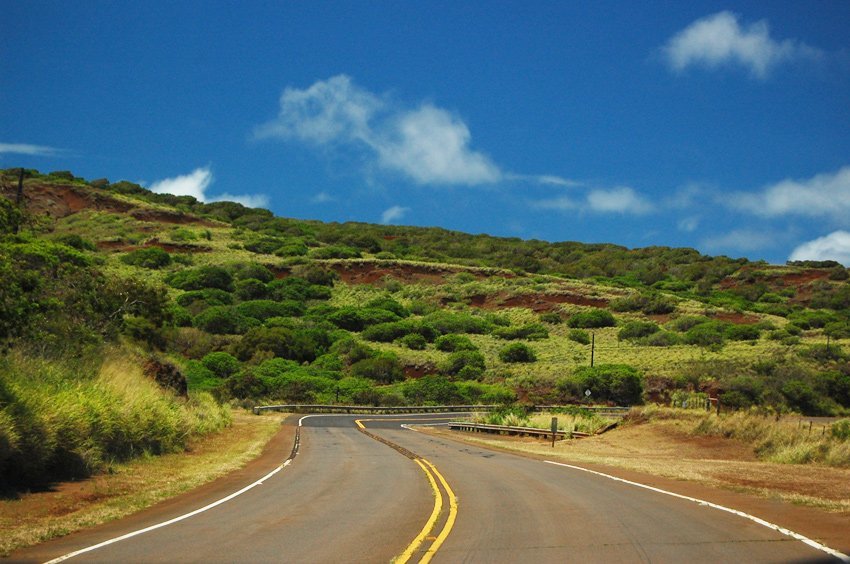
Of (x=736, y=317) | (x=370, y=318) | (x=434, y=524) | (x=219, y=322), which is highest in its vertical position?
(x=736, y=317)

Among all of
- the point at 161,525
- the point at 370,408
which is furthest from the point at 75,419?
the point at 370,408

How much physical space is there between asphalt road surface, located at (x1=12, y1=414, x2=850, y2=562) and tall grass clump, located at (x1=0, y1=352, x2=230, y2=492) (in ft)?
10.6

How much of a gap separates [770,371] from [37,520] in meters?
51.4

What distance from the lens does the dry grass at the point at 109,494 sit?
10.6m

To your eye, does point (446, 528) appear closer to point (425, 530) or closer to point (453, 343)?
point (425, 530)

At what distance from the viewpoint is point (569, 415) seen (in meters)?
39.2

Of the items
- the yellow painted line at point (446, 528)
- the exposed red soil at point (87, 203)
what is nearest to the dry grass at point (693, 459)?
the yellow painted line at point (446, 528)

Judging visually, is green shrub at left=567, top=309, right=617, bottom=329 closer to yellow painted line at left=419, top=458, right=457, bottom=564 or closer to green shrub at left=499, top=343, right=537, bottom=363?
green shrub at left=499, top=343, right=537, bottom=363

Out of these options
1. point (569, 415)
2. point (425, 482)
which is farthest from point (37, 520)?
point (569, 415)

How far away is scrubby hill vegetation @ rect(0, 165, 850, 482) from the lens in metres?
Answer: 26.1

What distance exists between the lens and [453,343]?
73.2 meters

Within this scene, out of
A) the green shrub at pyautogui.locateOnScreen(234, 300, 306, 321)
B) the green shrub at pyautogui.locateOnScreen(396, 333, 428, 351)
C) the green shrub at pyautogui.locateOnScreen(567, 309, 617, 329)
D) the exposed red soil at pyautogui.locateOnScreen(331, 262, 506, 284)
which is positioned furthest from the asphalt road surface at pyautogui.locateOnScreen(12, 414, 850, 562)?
the exposed red soil at pyautogui.locateOnScreen(331, 262, 506, 284)

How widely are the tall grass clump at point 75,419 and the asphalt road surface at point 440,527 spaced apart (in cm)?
322

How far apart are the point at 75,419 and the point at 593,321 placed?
72.2 metres
